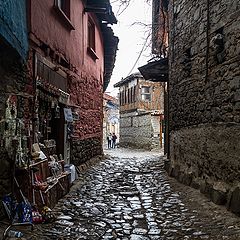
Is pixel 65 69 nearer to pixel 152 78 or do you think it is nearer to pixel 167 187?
pixel 167 187

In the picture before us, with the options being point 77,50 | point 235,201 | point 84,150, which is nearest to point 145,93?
point 84,150

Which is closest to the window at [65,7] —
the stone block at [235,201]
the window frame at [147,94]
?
the stone block at [235,201]

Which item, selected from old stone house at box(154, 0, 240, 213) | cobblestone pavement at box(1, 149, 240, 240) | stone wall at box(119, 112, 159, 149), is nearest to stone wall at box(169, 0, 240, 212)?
old stone house at box(154, 0, 240, 213)

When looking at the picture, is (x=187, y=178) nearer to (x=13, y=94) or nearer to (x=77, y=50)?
(x=77, y=50)

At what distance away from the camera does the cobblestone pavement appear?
12.9ft

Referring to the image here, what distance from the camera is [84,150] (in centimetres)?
917

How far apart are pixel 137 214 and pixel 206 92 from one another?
8.59 feet

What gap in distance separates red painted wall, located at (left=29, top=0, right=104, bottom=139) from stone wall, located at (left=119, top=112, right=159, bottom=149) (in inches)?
338

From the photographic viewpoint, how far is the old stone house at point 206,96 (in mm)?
5043

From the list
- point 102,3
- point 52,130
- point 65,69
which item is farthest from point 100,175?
point 102,3

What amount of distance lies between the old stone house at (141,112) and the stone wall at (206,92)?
11.4 meters

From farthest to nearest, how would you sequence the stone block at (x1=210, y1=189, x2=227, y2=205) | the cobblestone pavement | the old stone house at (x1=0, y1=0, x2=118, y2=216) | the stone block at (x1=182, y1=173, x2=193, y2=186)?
the stone block at (x1=182, y1=173, x2=193, y2=186) < the stone block at (x1=210, y1=189, x2=227, y2=205) < the old stone house at (x1=0, y1=0, x2=118, y2=216) < the cobblestone pavement

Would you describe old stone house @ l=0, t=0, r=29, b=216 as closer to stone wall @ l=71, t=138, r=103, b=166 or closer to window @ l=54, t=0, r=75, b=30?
window @ l=54, t=0, r=75, b=30

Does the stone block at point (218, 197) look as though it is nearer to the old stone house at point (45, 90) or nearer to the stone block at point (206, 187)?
the stone block at point (206, 187)
